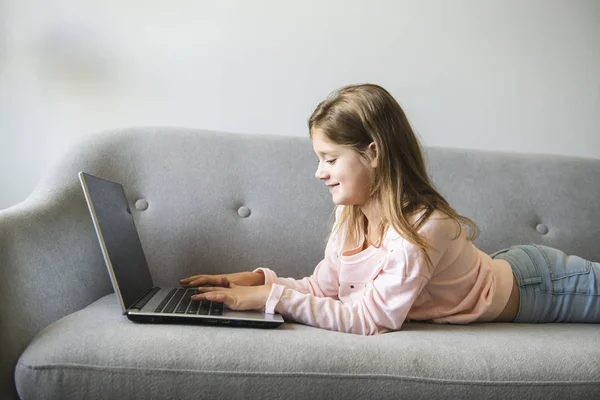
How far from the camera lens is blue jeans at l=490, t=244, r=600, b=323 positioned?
114 cm

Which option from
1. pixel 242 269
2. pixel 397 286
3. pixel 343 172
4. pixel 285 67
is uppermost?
pixel 285 67

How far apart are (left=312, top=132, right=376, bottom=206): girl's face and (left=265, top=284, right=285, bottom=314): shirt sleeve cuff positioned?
0.76ft

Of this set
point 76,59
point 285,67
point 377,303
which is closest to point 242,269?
point 377,303

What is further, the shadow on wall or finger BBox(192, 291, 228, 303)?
the shadow on wall

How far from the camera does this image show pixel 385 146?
1.07 meters

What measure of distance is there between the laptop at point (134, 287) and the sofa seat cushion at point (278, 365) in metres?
0.03

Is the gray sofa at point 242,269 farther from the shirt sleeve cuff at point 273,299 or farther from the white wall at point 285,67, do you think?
the white wall at point 285,67

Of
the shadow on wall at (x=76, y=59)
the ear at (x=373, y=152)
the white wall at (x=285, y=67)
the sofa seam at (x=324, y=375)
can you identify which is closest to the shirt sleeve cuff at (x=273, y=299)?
the sofa seam at (x=324, y=375)

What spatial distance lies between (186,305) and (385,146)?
19.4 inches

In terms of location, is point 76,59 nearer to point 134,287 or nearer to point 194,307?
point 134,287

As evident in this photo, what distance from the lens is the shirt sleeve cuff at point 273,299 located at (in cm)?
96

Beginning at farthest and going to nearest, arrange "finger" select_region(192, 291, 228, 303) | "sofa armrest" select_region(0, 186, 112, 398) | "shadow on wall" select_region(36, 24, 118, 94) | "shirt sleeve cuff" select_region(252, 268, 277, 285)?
"shadow on wall" select_region(36, 24, 118, 94), "shirt sleeve cuff" select_region(252, 268, 277, 285), "finger" select_region(192, 291, 228, 303), "sofa armrest" select_region(0, 186, 112, 398)

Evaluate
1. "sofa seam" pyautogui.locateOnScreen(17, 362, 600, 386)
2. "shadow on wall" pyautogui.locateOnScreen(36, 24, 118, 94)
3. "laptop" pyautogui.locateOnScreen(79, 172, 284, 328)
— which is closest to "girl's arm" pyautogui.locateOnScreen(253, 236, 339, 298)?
"laptop" pyautogui.locateOnScreen(79, 172, 284, 328)

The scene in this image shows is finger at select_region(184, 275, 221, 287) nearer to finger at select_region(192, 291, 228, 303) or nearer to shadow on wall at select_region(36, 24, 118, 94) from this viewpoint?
finger at select_region(192, 291, 228, 303)
